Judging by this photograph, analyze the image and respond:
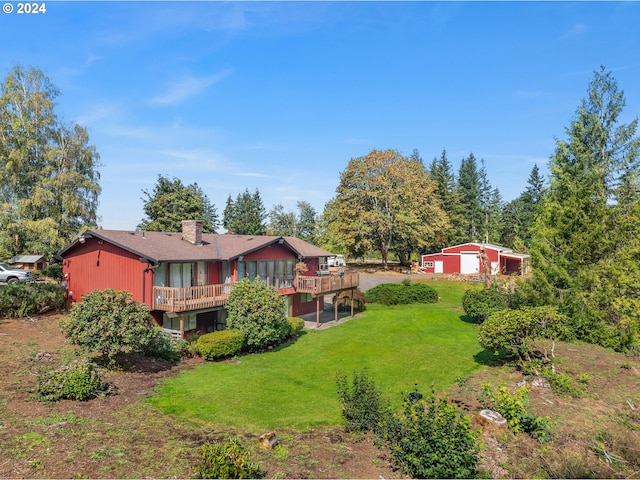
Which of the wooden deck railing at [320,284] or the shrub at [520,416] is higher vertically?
the wooden deck railing at [320,284]

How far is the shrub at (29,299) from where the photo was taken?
762 inches

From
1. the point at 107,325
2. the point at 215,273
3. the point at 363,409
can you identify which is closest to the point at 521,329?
the point at 363,409

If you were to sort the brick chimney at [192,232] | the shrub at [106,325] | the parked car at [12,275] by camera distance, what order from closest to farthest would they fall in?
the shrub at [106,325] → the brick chimney at [192,232] → the parked car at [12,275]

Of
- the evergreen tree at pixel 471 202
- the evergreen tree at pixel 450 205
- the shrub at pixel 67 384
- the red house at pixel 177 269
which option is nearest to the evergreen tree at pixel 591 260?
the red house at pixel 177 269

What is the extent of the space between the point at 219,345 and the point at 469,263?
40.8 meters

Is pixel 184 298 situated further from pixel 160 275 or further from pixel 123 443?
pixel 123 443

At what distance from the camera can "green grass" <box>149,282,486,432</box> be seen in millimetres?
11812

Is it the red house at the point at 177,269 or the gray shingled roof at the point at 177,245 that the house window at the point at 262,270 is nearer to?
the red house at the point at 177,269

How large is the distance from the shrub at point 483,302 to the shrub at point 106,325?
2015cm

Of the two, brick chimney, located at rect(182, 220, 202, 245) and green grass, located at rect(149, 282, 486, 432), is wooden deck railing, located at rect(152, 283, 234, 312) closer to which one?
green grass, located at rect(149, 282, 486, 432)

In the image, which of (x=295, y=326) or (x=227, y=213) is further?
(x=227, y=213)

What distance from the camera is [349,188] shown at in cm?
5478

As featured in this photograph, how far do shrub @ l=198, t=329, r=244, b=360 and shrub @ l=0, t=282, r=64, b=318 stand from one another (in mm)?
9217

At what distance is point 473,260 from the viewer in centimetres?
5078
